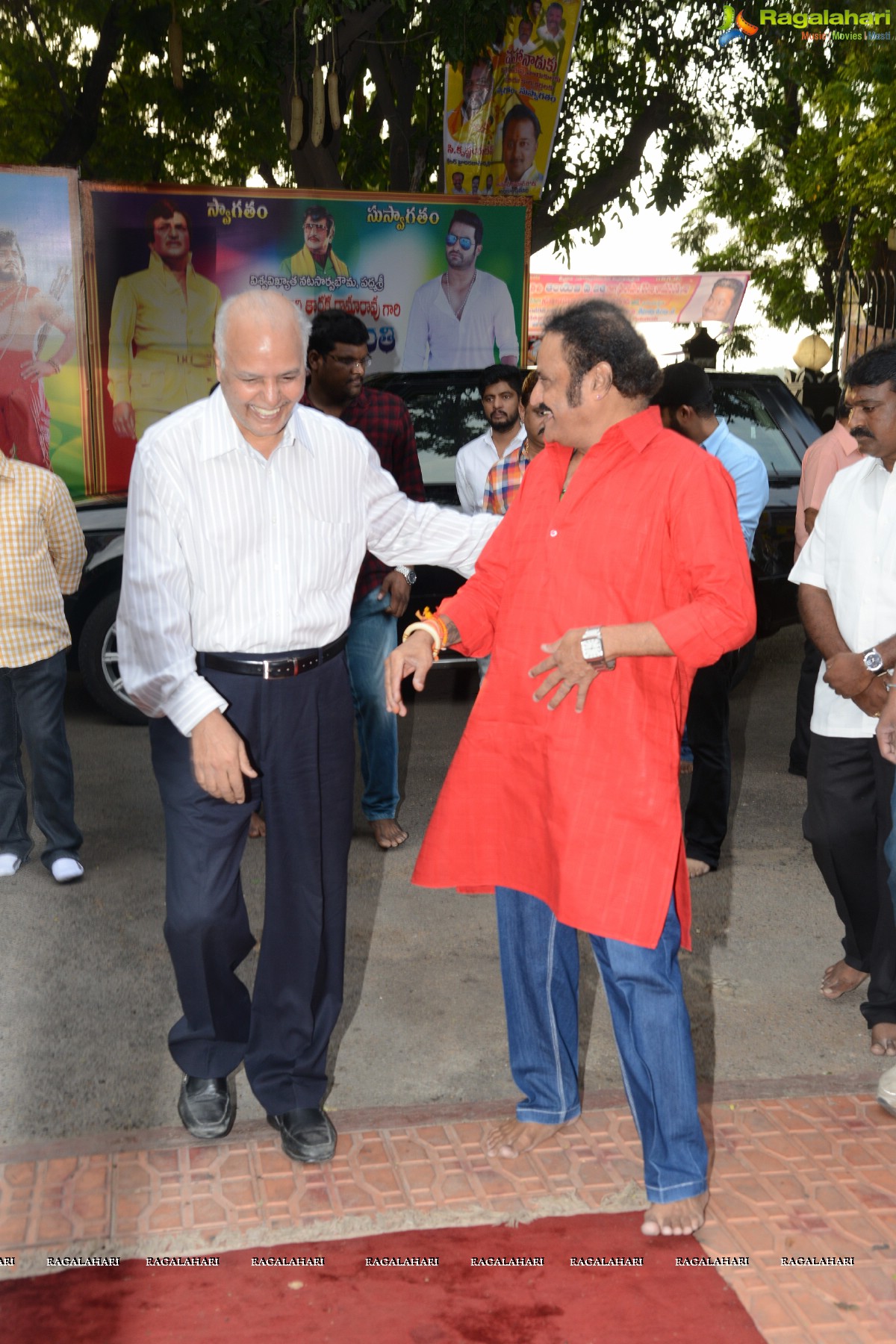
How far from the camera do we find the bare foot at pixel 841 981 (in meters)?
4.62

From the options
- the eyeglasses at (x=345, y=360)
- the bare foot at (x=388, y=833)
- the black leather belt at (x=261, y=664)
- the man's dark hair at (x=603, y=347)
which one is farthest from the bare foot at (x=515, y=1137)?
the eyeglasses at (x=345, y=360)

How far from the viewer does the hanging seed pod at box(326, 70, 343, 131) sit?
11.6 meters

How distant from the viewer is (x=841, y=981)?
464cm

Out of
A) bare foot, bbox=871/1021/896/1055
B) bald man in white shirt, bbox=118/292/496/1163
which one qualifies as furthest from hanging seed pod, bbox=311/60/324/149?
bare foot, bbox=871/1021/896/1055

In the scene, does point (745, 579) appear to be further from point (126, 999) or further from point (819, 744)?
point (126, 999)

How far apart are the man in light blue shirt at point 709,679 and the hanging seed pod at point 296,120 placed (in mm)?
7681

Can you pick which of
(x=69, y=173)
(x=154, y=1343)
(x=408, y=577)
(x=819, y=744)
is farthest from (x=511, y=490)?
(x=69, y=173)

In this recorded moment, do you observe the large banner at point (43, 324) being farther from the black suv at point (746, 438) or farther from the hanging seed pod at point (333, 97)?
the hanging seed pod at point (333, 97)

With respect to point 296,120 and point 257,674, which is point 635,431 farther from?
point 296,120

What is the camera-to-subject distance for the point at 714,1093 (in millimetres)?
3857

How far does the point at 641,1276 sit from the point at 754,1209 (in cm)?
40

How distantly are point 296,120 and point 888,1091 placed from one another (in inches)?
421

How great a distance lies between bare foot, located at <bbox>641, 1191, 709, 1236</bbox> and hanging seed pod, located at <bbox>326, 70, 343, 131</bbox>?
10.5 metres

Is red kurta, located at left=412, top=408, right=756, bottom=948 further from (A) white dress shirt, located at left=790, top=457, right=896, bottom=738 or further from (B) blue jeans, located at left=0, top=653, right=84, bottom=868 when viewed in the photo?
(B) blue jeans, located at left=0, top=653, right=84, bottom=868
